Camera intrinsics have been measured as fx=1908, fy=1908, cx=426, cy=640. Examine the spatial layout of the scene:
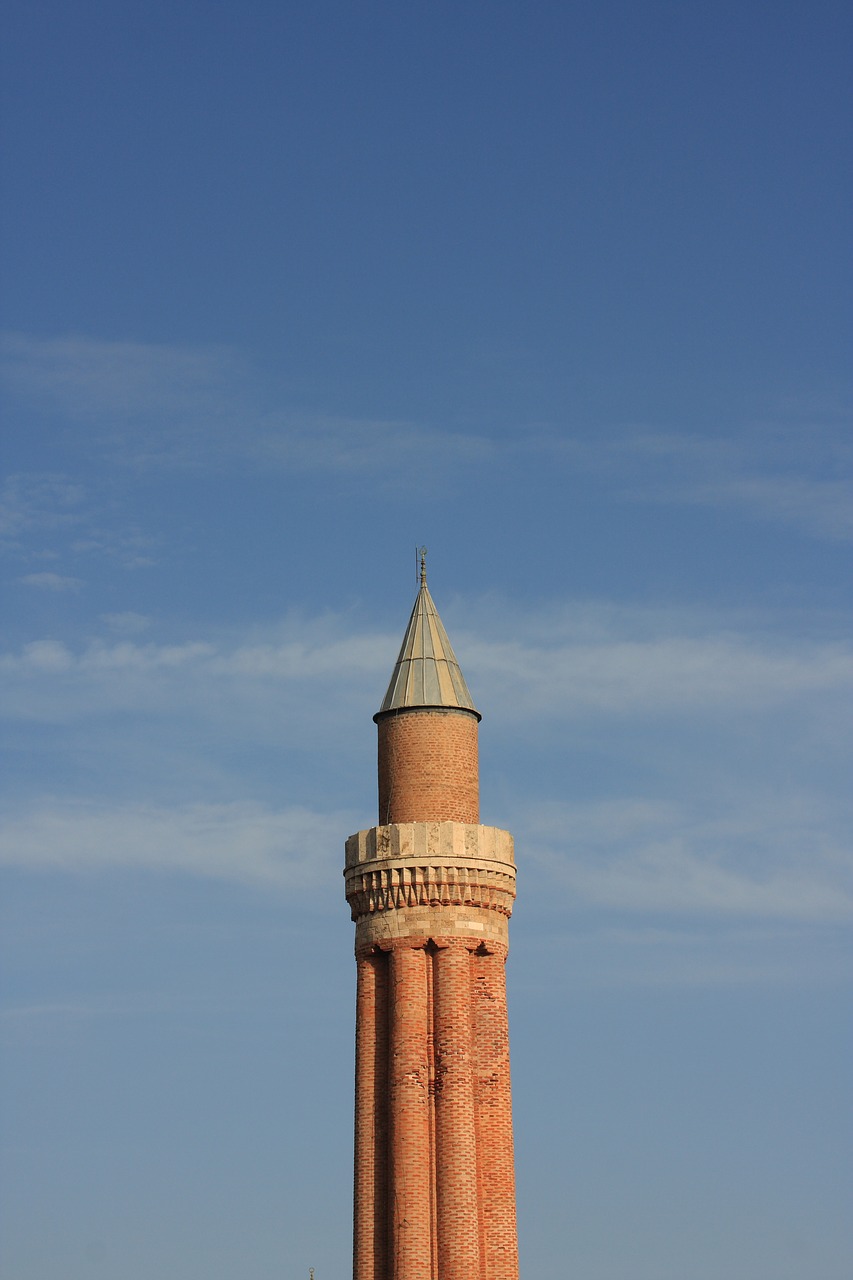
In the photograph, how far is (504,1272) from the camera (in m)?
42.2

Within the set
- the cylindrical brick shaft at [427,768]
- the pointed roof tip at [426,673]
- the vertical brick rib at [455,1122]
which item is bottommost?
the vertical brick rib at [455,1122]

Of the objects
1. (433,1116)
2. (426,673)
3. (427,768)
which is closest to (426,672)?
(426,673)

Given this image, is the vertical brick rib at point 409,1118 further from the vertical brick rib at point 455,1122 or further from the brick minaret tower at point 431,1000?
the vertical brick rib at point 455,1122

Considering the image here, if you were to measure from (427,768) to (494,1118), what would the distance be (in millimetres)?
8337

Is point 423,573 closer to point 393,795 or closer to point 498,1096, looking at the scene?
point 393,795

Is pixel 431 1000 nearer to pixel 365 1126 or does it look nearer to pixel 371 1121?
pixel 371 1121

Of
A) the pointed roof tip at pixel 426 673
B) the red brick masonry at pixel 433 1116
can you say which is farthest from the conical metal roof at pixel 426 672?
the red brick masonry at pixel 433 1116

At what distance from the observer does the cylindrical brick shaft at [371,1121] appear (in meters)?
42.6

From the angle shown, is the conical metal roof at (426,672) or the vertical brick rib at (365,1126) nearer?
the vertical brick rib at (365,1126)

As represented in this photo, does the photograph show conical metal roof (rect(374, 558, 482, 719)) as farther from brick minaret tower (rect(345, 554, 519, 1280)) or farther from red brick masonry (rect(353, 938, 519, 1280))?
red brick masonry (rect(353, 938, 519, 1280))

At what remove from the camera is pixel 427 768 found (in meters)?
46.0

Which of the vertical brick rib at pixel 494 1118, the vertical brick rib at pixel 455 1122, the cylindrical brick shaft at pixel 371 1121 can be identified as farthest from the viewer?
the cylindrical brick shaft at pixel 371 1121

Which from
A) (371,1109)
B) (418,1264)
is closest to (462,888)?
(371,1109)

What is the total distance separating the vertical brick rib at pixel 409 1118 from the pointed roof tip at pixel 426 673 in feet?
19.8
